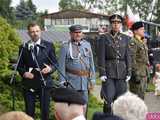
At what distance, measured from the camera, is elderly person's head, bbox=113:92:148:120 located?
17.0ft

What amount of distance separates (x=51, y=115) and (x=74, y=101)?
19.4 feet

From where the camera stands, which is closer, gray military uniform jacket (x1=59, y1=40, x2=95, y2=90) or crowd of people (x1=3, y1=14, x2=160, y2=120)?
crowd of people (x1=3, y1=14, x2=160, y2=120)

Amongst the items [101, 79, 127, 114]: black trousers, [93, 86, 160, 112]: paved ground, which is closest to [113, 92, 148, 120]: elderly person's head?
[101, 79, 127, 114]: black trousers

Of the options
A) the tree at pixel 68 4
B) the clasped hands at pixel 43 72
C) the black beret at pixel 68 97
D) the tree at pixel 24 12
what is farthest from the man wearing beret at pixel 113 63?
the tree at pixel 68 4

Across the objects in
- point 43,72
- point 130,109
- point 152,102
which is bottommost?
point 152,102

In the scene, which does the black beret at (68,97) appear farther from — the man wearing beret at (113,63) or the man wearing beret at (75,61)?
the man wearing beret at (113,63)

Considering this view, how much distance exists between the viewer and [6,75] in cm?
1083

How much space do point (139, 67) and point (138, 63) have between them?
84 millimetres

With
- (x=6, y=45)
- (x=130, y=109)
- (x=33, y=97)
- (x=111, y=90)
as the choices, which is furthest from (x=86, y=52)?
(x=130, y=109)

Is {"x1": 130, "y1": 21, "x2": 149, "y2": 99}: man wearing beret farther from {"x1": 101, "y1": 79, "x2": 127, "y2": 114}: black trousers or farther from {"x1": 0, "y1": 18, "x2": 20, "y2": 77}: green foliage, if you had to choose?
{"x1": 0, "y1": 18, "x2": 20, "y2": 77}: green foliage

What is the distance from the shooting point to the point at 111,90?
973 cm

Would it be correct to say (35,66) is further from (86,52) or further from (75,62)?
(86,52)

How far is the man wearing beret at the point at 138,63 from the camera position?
11.0m

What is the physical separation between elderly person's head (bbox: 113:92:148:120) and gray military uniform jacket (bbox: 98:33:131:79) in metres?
4.48
